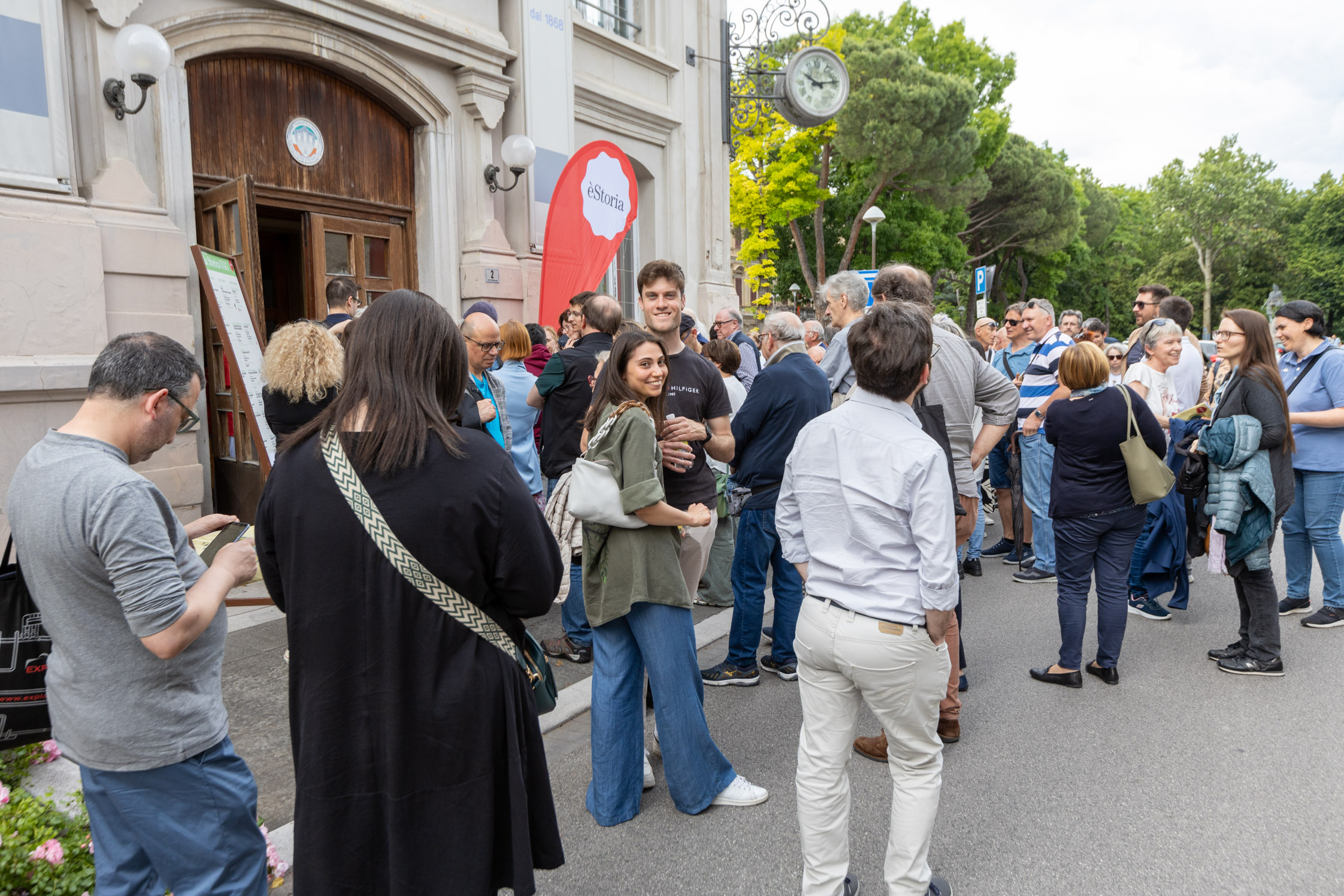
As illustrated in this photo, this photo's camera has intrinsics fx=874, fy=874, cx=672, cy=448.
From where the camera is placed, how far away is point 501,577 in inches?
79.4

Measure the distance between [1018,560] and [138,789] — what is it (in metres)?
6.75

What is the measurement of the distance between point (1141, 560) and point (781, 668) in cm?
289

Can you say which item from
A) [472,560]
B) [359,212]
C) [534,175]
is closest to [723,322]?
[534,175]

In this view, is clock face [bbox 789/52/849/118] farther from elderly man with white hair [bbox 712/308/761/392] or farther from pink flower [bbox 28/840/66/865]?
pink flower [bbox 28/840/66/865]

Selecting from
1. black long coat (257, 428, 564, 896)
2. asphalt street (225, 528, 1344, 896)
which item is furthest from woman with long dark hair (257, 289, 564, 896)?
asphalt street (225, 528, 1344, 896)

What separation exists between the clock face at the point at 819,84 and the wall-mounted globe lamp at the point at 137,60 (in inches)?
365

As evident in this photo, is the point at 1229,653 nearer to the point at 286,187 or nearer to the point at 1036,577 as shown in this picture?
the point at 1036,577

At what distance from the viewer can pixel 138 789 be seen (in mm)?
→ 2113

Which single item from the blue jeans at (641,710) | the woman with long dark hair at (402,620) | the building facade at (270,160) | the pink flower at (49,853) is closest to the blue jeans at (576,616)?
the blue jeans at (641,710)

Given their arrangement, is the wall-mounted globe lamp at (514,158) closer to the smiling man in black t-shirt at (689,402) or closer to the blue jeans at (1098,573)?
the smiling man in black t-shirt at (689,402)

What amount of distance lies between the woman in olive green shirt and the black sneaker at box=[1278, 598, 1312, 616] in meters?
4.49

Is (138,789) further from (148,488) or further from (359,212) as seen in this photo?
(359,212)

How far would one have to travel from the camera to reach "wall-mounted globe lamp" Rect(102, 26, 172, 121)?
5949mm

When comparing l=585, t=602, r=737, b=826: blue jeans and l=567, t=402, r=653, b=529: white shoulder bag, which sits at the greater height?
l=567, t=402, r=653, b=529: white shoulder bag
